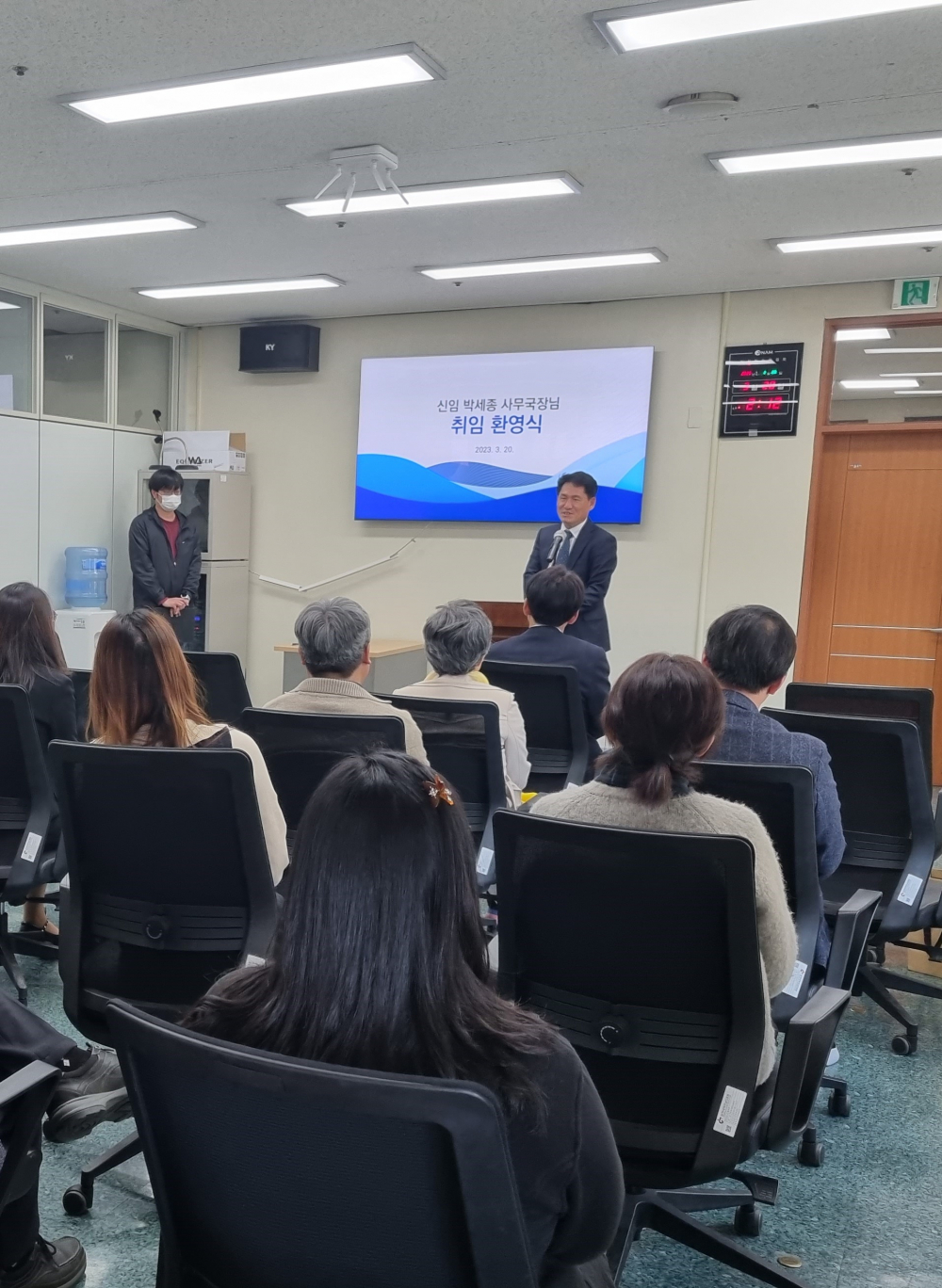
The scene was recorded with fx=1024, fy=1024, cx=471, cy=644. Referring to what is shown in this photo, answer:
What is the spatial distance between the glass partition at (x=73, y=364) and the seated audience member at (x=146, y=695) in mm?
4919

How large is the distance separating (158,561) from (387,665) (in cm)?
161

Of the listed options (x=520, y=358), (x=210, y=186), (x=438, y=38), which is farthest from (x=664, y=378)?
(x=438, y=38)

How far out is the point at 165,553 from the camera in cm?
646

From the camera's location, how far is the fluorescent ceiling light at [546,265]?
5195 millimetres

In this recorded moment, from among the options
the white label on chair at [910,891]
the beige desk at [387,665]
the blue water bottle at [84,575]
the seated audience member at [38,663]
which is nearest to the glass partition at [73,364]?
the blue water bottle at [84,575]

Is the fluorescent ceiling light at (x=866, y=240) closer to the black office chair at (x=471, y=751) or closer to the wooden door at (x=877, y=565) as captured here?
→ the wooden door at (x=877, y=565)

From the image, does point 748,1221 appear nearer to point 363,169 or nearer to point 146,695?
point 146,695

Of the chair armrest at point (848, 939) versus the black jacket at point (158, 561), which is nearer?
the chair armrest at point (848, 939)

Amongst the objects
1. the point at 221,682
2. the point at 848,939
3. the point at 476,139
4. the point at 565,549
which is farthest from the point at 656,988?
the point at 565,549

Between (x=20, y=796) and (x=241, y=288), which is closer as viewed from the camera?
(x=20, y=796)

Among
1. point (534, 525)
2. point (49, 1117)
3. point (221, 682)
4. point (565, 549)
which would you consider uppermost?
point (534, 525)

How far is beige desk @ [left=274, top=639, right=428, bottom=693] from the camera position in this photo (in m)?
6.09

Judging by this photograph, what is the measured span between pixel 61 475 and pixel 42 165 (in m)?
2.69

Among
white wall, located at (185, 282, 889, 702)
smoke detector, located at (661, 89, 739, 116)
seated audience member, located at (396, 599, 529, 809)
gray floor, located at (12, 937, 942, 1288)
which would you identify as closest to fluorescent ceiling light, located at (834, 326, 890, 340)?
white wall, located at (185, 282, 889, 702)
